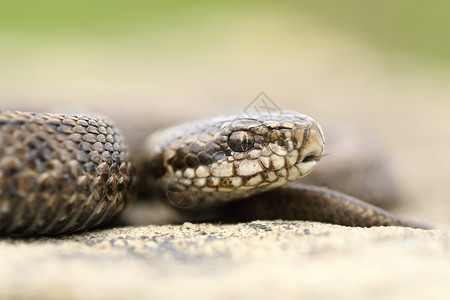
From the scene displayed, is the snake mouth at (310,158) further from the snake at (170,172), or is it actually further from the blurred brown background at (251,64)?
the blurred brown background at (251,64)

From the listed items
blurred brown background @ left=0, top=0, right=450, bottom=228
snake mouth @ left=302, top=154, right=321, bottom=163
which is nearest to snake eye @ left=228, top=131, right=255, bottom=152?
snake mouth @ left=302, top=154, right=321, bottom=163

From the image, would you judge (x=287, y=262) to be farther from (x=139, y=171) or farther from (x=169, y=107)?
(x=169, y=107)

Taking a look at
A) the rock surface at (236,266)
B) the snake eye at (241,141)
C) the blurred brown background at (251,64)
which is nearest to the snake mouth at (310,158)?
the snake eye at (241,141)

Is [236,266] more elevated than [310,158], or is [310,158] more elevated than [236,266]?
[310,158]

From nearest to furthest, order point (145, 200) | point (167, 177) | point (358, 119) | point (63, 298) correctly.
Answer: point (63, 298) < point (167, 177) < point (145, 200) < point (358, 119)

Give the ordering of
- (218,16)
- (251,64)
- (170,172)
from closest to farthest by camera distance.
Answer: (170,172)
(251,64)
(218,16)

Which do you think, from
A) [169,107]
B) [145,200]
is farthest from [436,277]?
[169,107]

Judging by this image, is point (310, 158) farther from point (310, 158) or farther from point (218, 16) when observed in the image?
point (218, 16)

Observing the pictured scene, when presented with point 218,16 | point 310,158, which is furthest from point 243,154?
point 218,16
